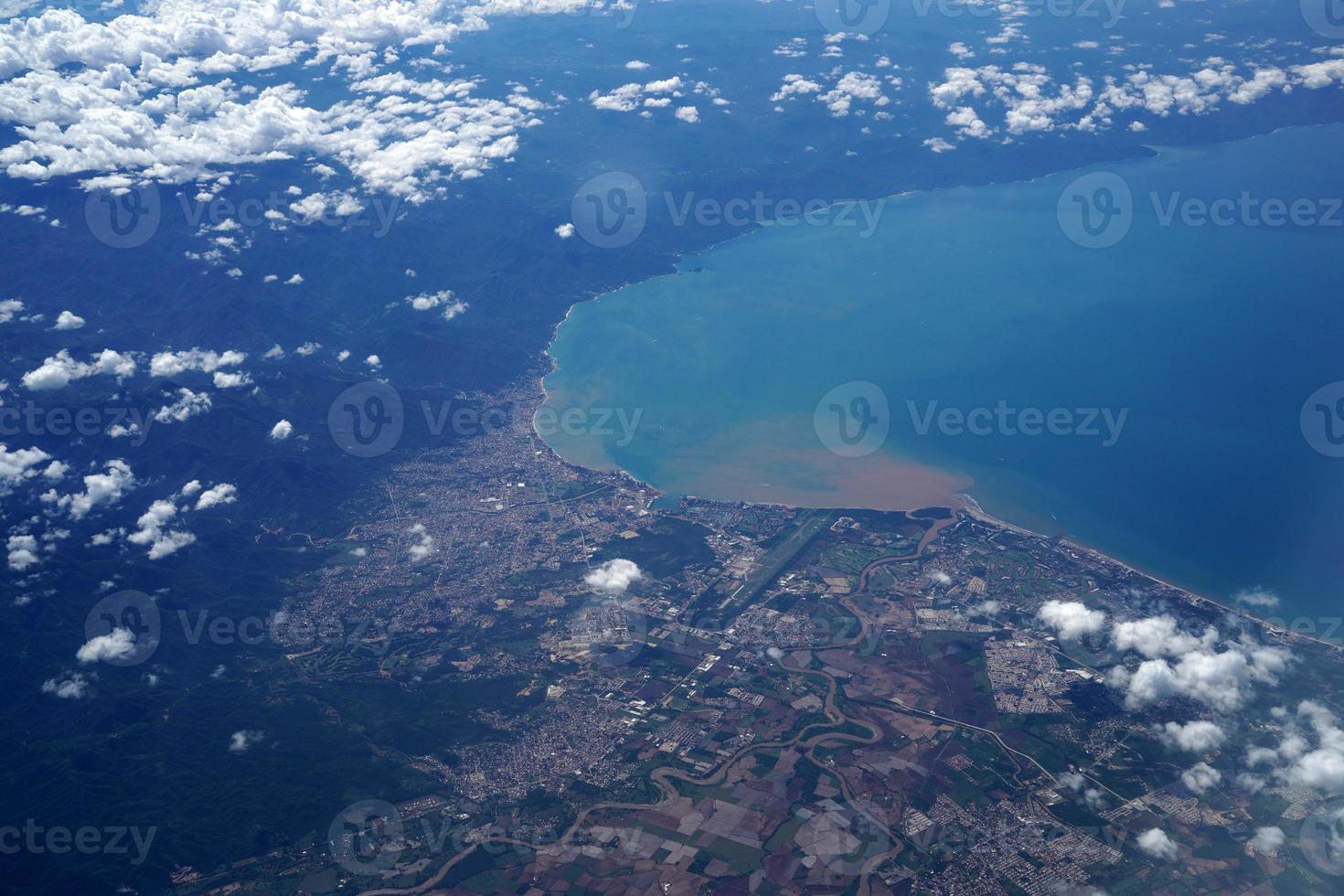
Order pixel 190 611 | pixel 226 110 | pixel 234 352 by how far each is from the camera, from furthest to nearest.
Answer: pixel 226 110, pixel 234 352, pixel 190 611

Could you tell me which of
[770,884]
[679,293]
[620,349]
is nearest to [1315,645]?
[770,884]

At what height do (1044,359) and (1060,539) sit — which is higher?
(1044,359)

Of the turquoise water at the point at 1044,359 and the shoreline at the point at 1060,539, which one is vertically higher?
the turquoise water at the point at 1044,359

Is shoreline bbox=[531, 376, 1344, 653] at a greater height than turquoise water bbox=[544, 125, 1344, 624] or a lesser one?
lesser

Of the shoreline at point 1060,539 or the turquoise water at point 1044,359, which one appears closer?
the shoreline at point 1060,539

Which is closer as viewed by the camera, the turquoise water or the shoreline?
the shoreline

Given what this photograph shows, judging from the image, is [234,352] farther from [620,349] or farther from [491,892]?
[491,892]

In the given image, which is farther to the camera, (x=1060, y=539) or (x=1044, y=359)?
(x=1044, y=359)

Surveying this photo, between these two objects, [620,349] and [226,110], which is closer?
[620,349]
